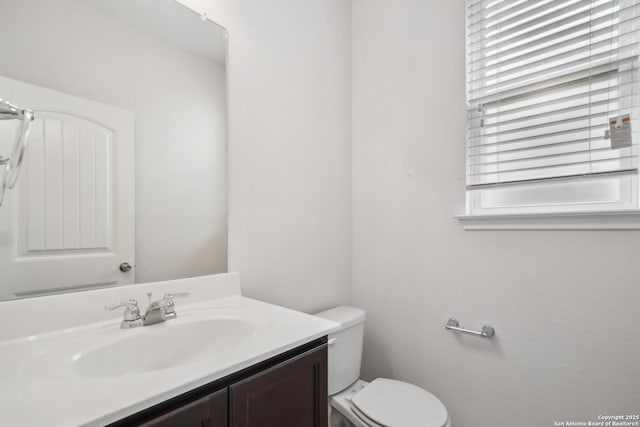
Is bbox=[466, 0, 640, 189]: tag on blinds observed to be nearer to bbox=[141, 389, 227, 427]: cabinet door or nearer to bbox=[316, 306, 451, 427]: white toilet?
bbox=[316, 306, 451, 427]: white toilet

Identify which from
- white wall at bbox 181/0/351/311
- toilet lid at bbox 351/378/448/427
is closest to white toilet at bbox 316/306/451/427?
toilet lid at bbox 351/378/448/427

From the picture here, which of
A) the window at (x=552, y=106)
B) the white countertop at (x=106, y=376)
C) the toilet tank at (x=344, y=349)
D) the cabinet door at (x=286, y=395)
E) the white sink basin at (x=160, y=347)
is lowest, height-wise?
the toilet tank at (x=344, y=349)

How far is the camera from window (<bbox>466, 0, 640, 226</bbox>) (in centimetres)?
105

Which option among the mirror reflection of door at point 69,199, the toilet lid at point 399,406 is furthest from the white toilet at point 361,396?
the mirror reflection of door at point 69,199

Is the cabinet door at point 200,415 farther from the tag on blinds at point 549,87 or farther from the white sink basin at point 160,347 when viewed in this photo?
the tag on blinds at point 549,87

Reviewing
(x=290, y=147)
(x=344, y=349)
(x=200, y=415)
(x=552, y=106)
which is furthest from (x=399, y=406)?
(x=552, y=106)

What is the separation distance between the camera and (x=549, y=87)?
120 centimetres

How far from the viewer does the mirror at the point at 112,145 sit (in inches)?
32.0

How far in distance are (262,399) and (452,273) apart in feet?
3.46

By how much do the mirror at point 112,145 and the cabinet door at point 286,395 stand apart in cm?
56

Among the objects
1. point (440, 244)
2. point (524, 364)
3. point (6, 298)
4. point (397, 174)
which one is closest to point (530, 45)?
point (397, 174)

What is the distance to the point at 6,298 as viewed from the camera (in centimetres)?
78

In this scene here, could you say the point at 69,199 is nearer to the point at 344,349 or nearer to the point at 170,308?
the point at 170,308

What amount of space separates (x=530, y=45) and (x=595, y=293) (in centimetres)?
101
